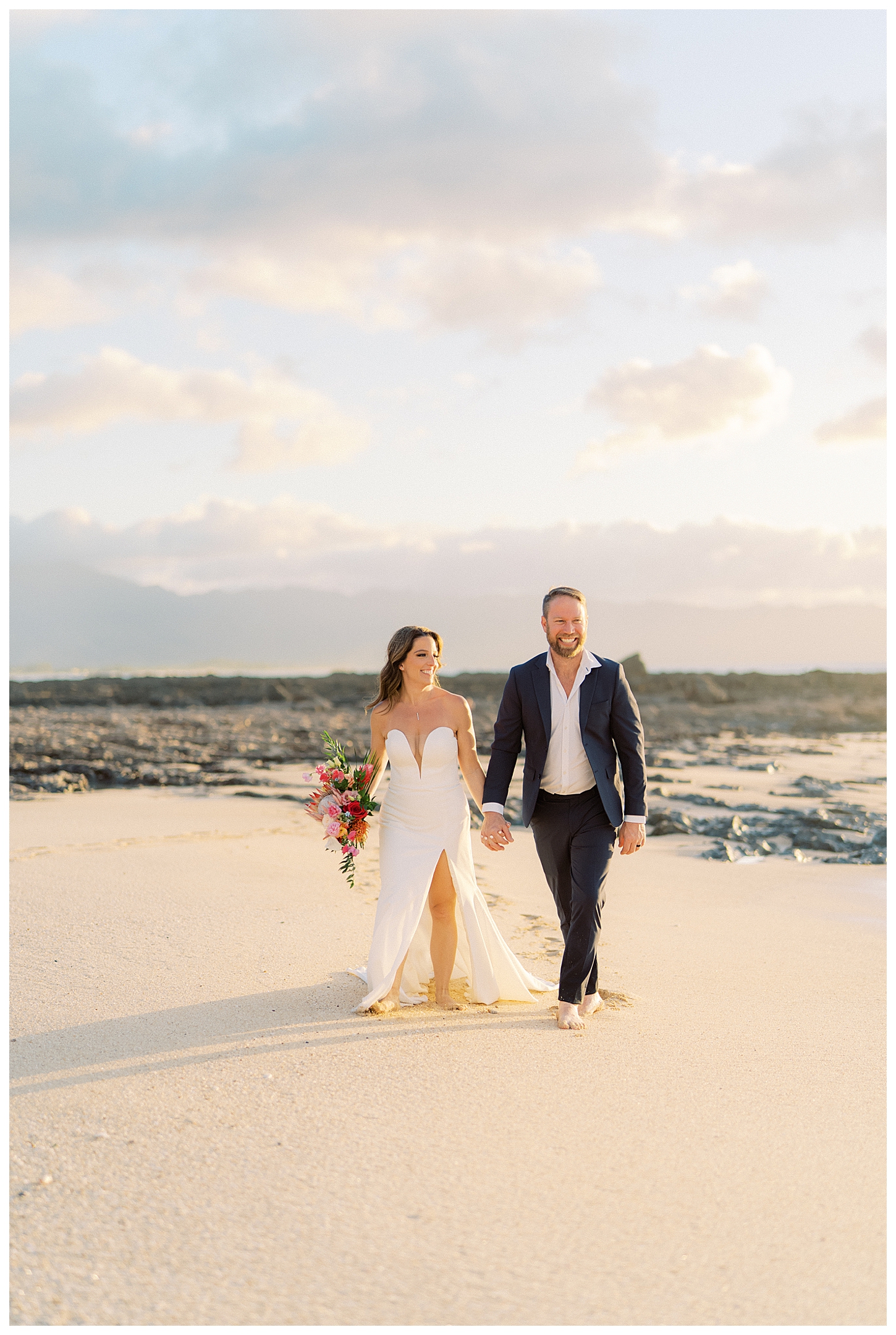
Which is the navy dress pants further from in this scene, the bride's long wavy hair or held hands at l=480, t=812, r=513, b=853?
the bride's long wavy hair

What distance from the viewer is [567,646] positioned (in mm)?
5305

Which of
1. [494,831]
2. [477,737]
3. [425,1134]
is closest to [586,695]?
[494,831]

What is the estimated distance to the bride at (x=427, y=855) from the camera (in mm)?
5316

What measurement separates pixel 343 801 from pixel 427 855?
1.82 feet

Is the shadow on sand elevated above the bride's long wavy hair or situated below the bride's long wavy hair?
below

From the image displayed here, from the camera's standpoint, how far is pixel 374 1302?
111 inches

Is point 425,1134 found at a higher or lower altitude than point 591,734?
lower

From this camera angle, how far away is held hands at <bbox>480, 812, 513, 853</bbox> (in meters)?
5.33

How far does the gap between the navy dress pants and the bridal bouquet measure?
0.93 meters

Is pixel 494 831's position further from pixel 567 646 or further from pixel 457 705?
pixel 567 646

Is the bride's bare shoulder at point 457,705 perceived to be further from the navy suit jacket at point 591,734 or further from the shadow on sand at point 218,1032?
the shadow on sand at point 218,1032

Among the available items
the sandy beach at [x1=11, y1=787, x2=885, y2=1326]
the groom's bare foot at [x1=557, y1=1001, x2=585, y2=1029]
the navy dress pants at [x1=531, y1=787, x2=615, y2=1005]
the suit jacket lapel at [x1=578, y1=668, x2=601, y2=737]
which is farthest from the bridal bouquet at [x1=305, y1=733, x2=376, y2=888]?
the groom's bare foot at [x1=557, y1=1001, x2=585, y2=1029]

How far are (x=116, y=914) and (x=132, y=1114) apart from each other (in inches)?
122

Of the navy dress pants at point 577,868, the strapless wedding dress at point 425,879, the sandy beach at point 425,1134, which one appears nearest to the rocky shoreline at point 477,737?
the sandy beach at point 425,1134
